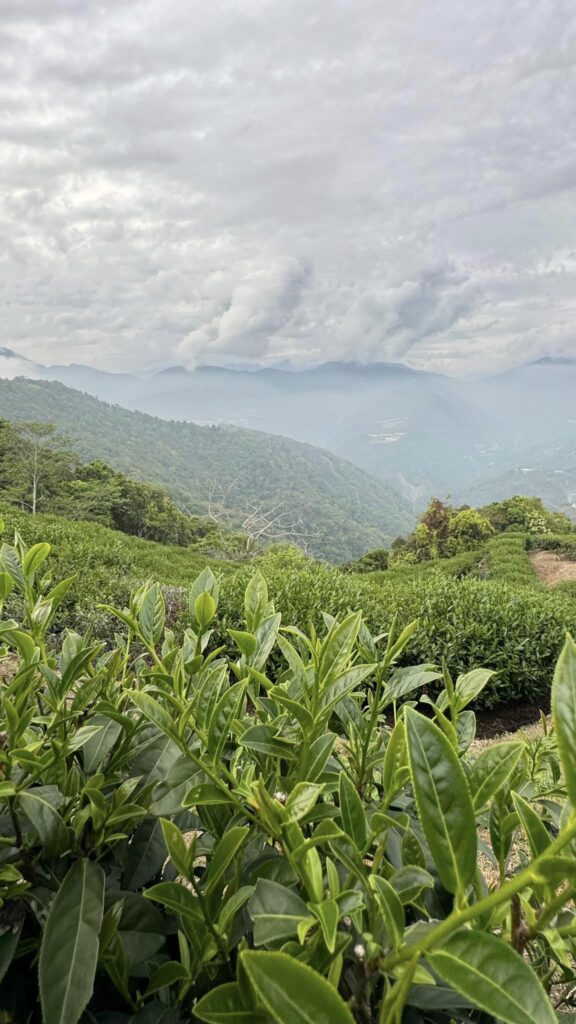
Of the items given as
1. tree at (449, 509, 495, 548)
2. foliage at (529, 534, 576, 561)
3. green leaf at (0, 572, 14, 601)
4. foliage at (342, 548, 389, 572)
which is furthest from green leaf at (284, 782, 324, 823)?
foliage at (342, 548, 389, 572)

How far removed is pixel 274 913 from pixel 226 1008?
65mm

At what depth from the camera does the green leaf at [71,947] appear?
1.42 feet

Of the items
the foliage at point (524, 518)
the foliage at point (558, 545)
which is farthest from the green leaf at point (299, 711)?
the foliage at point (524, 518)

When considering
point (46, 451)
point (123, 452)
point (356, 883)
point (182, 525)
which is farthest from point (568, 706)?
point (123, 452)

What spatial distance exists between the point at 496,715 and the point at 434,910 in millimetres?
4482

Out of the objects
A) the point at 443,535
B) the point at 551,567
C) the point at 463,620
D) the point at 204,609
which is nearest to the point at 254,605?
the point at 204,609

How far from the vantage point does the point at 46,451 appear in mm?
29516

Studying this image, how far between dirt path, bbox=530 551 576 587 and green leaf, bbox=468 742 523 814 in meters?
12.6

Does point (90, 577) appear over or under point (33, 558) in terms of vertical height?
under

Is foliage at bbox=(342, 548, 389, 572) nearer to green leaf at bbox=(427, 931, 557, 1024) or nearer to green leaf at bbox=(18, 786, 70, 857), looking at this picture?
green leaf at bbox=(18, 786, 70, 857)

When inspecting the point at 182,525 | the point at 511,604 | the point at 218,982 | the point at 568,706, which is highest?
the point at 568,706

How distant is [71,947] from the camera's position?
46 cm

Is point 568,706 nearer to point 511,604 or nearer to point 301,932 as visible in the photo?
point 301,932

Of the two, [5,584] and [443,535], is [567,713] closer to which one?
[5,584]
